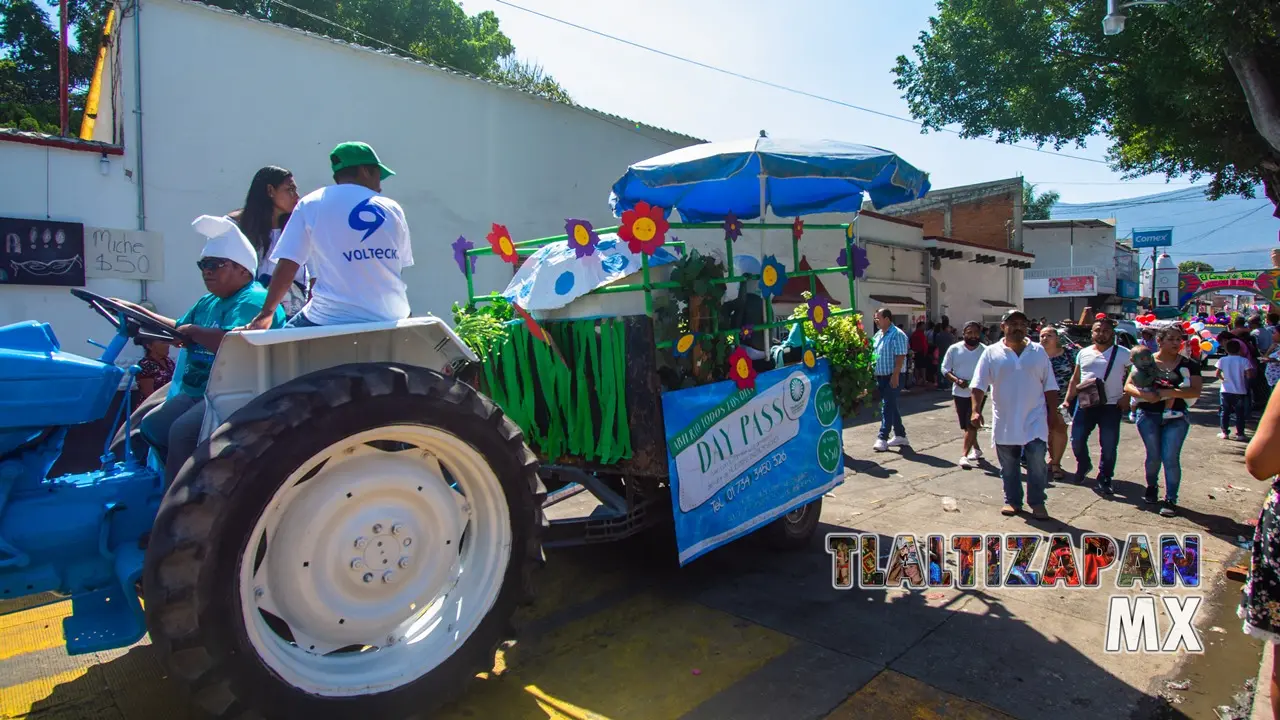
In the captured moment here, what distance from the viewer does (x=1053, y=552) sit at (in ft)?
17.9

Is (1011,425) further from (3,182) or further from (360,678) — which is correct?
(3,182)

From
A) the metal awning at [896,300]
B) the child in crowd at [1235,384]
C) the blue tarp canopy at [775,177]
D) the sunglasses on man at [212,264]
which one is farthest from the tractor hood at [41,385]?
the metal awning at [896,300]

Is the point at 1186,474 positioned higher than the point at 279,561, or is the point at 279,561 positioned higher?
the point at 279,561

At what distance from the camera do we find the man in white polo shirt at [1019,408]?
629 cm

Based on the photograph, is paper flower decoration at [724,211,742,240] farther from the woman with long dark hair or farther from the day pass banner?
the woman with long dark hair

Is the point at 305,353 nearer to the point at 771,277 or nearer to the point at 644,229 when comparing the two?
the point at 644,229

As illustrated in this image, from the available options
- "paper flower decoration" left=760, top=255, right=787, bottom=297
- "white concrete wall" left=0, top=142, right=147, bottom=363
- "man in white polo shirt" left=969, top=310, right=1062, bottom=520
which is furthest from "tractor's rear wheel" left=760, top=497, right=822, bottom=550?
"white concrete wall" left=0, top=142, right=147, bottom=363

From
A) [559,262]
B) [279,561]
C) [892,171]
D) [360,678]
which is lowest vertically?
[360,678]

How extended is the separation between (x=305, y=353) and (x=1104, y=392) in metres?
7.54

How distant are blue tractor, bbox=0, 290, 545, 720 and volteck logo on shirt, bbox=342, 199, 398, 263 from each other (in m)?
0.33

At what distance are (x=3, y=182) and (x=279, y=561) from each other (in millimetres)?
7742

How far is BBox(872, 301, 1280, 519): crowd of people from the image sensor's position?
6340mm

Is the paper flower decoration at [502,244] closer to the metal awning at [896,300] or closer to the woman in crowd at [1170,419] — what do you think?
the woman in crowd at [1170,419]

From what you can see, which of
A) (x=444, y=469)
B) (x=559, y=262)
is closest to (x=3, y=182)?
(x=559, y=262)
